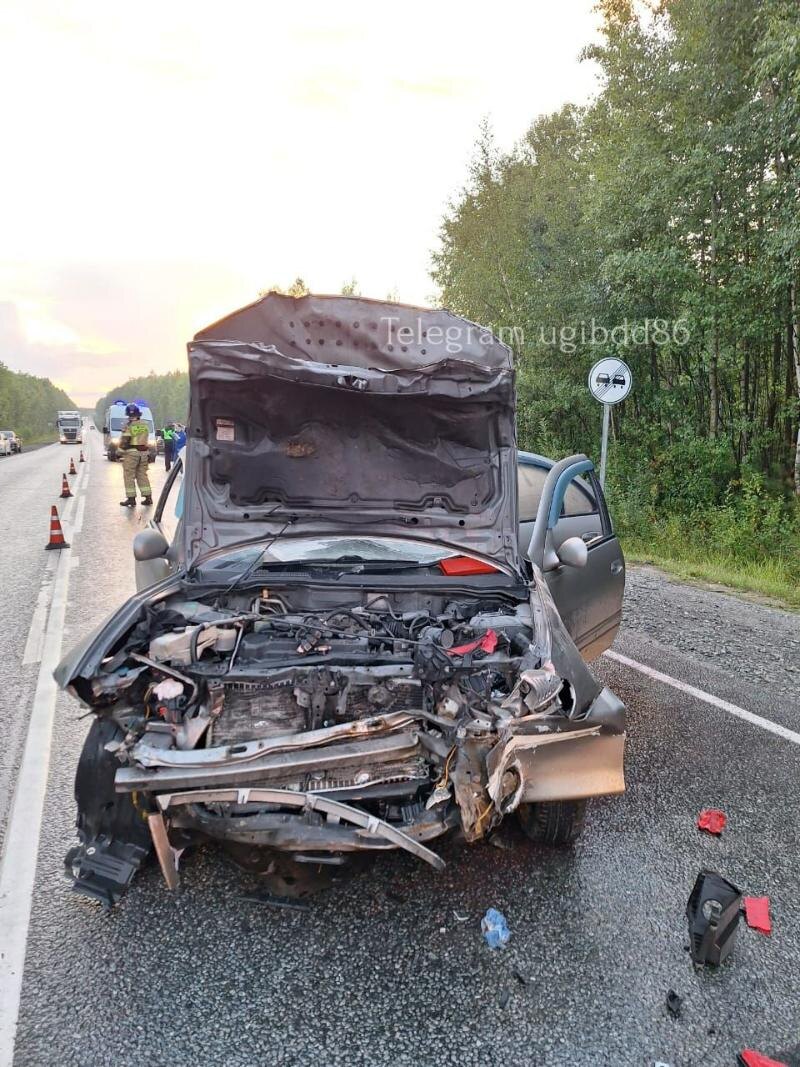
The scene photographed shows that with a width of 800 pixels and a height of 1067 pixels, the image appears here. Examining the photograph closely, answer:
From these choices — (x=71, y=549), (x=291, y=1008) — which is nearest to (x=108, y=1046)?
(x=291, y=1008)

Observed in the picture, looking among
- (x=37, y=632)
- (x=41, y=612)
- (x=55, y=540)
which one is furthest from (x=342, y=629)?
(x=55, y=540)

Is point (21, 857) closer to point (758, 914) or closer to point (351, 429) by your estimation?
point (351, 429)

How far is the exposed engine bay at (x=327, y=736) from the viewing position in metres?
2.45

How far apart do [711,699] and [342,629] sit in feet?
9.96

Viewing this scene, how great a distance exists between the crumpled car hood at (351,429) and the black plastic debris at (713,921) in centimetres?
185

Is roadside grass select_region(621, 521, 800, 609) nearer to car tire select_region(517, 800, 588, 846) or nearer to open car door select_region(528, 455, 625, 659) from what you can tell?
open car door select_region(528, 455, 625, 659)

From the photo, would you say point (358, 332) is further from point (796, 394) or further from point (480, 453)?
point (796, 394)

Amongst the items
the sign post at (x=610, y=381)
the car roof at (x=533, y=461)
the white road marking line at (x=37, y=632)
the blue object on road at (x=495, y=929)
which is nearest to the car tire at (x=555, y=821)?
the blue object on road at (x=495, y=929)

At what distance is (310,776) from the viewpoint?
2541mm

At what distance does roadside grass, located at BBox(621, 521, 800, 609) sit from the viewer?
820 cm

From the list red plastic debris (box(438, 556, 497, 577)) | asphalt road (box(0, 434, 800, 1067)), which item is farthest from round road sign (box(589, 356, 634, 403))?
asphalt road (box(0, 434, 800, 1067))

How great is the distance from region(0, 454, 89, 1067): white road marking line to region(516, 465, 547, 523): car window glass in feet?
10.9

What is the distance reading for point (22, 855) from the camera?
2.96 m

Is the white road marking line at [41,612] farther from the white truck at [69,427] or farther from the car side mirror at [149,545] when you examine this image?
the white truck at [69,427]
